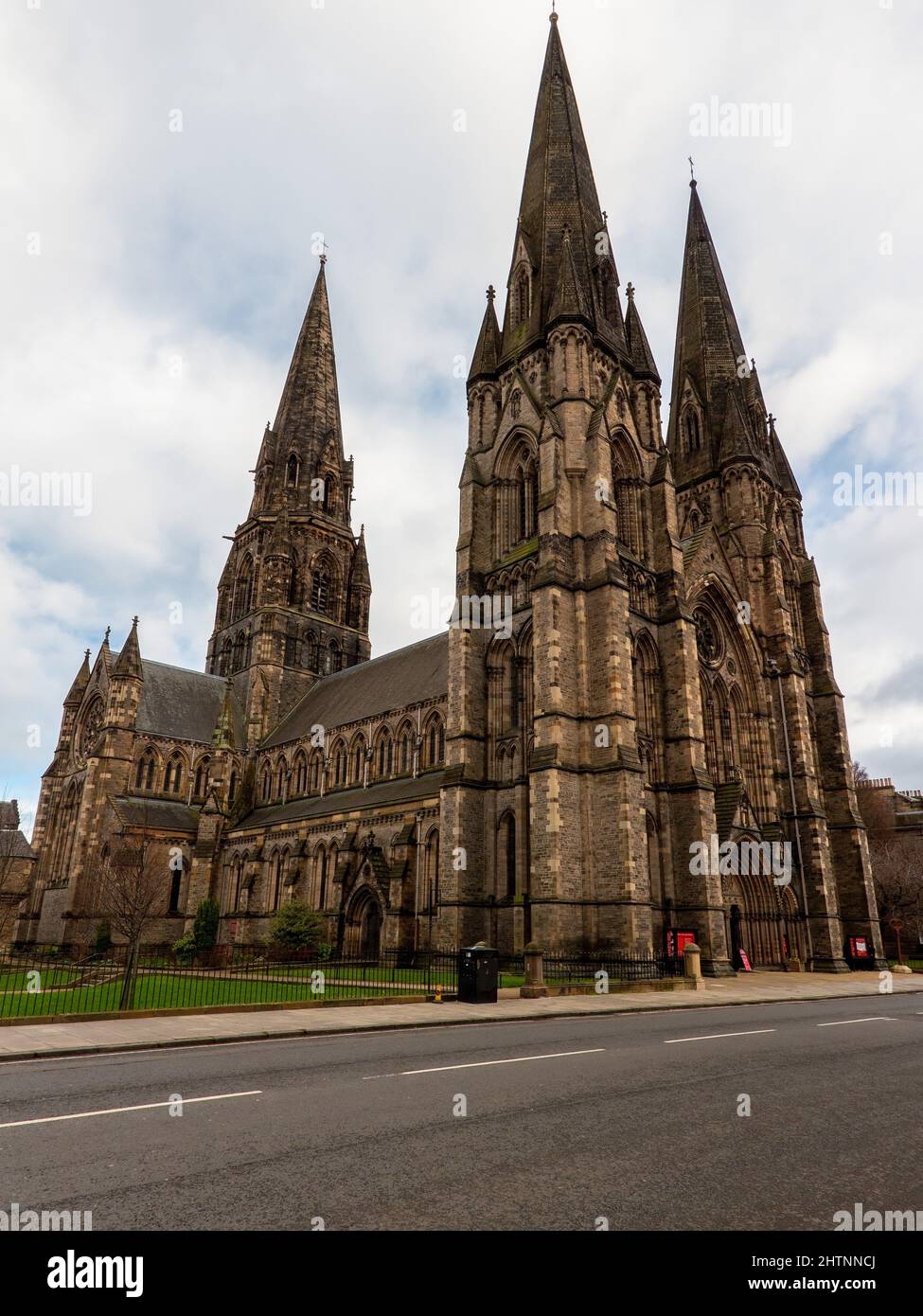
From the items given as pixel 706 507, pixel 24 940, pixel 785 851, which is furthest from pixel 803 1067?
pixel 24 940

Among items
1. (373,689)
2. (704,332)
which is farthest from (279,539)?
(704,332)

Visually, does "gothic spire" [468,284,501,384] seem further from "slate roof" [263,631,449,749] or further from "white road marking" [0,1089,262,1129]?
"white road marking" [0,1089,262,1129]

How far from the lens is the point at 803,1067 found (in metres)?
9.41

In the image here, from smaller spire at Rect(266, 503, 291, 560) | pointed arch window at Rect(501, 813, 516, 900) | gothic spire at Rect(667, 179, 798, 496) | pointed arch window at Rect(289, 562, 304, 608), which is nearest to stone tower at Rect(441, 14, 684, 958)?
pointed arch window at Rect(501, 813, 516, 900)

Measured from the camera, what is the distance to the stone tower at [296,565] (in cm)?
5291

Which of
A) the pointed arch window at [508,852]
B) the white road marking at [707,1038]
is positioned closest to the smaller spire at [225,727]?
the pointed arch window at [508,852]

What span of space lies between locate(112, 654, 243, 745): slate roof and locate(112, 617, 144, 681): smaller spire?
189 cm

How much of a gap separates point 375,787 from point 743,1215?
3474 cm

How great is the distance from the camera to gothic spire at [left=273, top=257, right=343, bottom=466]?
195 ft

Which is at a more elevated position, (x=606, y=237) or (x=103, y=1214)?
(x=606, y=237)

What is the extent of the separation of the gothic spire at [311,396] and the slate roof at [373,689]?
1871 cm

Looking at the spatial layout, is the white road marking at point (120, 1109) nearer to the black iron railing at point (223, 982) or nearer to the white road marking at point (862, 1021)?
the black iron railing at point (223, 982)

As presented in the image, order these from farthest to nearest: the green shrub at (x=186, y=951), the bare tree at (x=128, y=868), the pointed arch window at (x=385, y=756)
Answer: the pointed arch window at (x=385, y=756), the green shrub at (x=186, y=951), the bare tree at (x=128, y=868)
